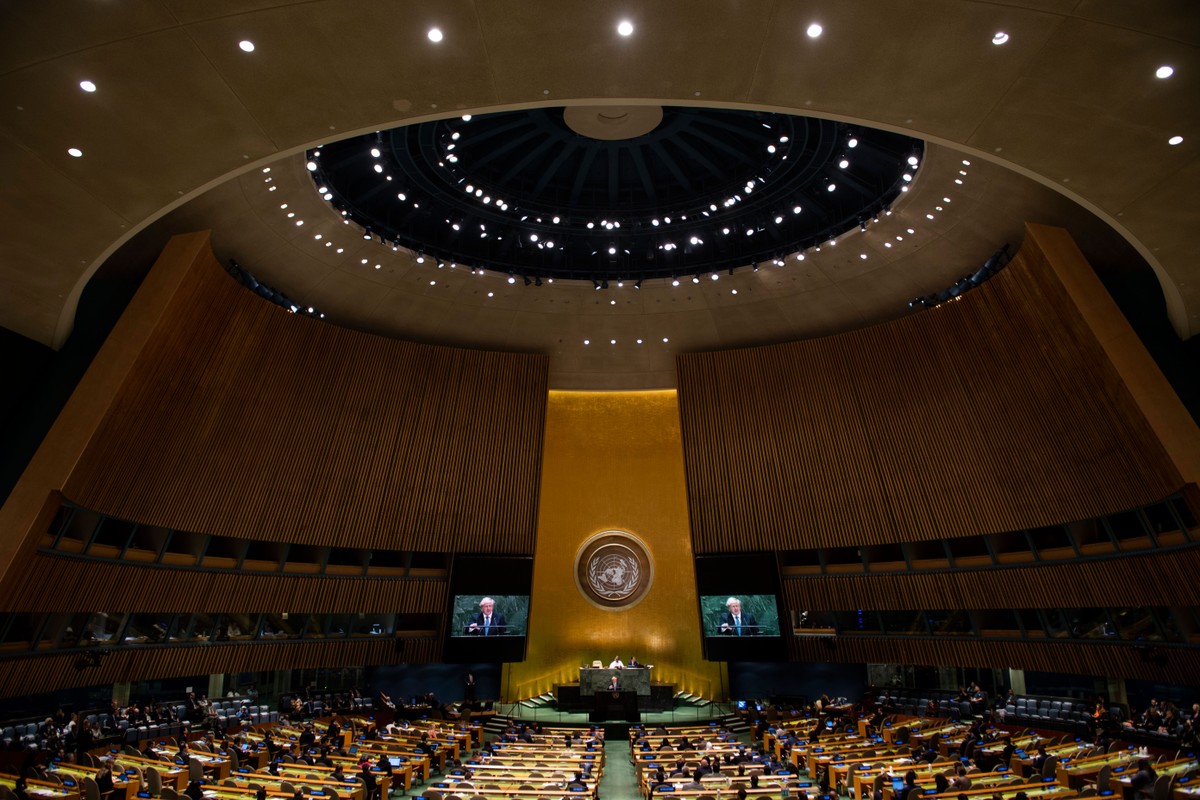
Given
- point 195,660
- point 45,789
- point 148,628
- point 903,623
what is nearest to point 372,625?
point 195,660

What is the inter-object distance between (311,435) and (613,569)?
418 inches

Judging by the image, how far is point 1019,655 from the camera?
16219 mm

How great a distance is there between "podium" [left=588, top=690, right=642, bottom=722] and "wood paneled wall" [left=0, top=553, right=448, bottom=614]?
4.99 meters

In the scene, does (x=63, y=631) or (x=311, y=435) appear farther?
(x=311, y=435)

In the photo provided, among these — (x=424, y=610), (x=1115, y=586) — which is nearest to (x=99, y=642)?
(x=424, y=610)

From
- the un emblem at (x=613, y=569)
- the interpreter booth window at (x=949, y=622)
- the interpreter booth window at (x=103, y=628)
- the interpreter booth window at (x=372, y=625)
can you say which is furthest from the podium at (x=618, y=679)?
the interpreter booth window at (x=103, y=628)

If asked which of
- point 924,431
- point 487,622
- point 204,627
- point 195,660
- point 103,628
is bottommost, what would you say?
point 195,660

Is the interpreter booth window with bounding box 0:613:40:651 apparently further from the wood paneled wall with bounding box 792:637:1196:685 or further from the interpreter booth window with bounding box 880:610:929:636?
the interpreter booth window with bounding box 880:610:929:636

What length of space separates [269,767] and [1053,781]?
12.6 metres

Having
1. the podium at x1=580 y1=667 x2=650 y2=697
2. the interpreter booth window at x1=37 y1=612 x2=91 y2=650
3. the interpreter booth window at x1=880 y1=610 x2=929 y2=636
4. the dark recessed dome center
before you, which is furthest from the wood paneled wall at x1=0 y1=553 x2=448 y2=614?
the dark recessed dome center

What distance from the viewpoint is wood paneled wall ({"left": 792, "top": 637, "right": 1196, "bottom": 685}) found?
13.3 metres

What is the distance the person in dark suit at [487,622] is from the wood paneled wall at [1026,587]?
7895 millimetres

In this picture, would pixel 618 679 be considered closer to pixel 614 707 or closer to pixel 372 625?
pixel 614 707

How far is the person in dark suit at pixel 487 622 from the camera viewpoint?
20.1m
